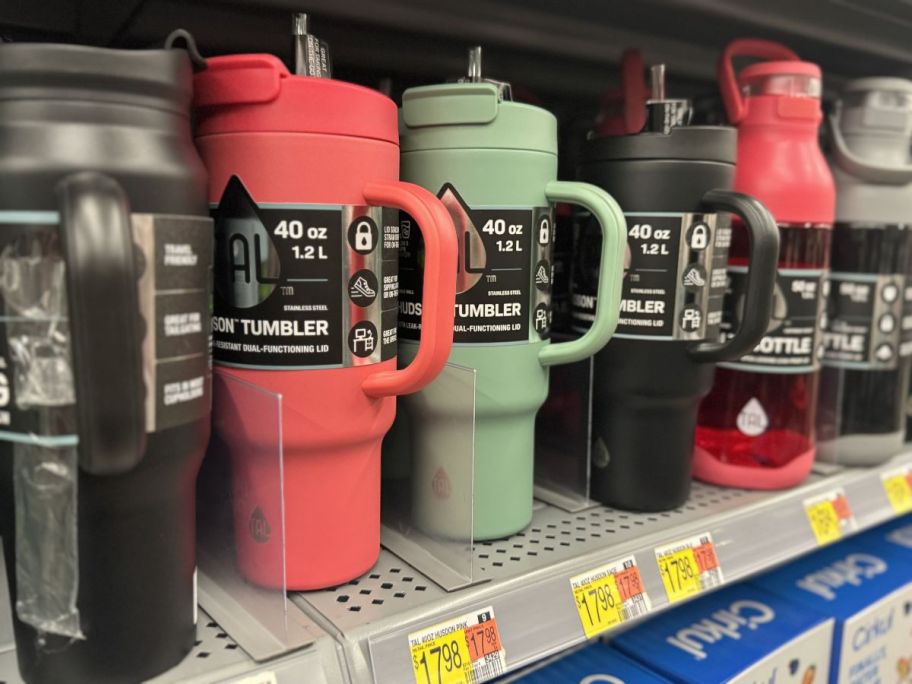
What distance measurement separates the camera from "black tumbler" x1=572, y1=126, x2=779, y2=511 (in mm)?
770

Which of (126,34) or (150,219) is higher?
(126,34)

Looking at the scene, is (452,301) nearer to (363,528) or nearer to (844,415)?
(363,528)

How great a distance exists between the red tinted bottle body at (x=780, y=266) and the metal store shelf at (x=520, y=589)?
47 millimetres

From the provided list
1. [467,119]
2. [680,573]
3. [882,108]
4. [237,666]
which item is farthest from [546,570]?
[882,108]

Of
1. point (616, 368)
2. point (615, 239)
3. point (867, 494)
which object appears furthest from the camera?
point (867, 494)

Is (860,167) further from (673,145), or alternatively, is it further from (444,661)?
(444,661)

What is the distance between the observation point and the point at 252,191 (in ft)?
1.87

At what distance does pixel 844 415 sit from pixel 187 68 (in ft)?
2.98

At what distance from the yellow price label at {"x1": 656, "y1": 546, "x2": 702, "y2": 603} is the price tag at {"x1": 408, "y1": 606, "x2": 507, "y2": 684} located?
0.69ft

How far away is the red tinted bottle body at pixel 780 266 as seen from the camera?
899 mm

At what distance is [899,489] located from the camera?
106 centimetres

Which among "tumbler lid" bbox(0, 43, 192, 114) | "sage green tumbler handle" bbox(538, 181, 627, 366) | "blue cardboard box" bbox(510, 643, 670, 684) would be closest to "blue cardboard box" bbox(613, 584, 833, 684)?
"blue cardboard box" bbox(510, 643, 670, 684)

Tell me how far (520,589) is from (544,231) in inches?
12.1

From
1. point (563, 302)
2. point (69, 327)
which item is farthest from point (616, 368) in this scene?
point (69, 327)
